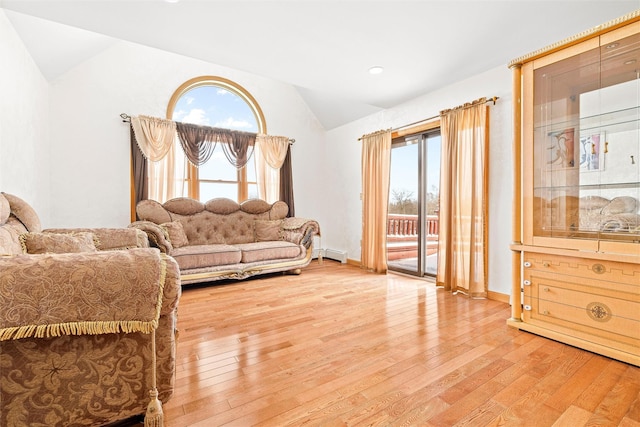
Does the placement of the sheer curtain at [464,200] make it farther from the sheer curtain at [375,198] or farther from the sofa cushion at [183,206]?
the sofa cushion at [183,206]

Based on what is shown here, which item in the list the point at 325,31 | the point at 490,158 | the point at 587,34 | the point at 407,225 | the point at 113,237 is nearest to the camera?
the point at 587,34

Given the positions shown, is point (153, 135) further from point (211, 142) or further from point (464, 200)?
point (464, 200)

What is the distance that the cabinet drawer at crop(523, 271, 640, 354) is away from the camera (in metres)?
1.85

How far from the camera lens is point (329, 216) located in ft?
18.5

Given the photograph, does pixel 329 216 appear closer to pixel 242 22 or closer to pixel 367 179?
pixel 367 179

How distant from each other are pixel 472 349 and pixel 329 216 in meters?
3.85

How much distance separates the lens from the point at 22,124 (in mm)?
2746

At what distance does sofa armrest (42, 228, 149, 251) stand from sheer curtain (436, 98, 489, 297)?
3.22 metres

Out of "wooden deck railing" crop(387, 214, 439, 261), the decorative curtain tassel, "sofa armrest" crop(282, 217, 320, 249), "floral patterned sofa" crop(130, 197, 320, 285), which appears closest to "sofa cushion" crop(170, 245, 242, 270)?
"floral patterned sofa" crop(130, 197, 320, 285)

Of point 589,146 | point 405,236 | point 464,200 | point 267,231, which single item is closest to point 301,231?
point 267,231

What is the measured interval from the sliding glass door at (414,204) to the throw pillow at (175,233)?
2850 millimetres

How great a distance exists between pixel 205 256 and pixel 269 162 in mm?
2008

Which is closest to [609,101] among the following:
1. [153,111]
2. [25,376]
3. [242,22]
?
[242,22]

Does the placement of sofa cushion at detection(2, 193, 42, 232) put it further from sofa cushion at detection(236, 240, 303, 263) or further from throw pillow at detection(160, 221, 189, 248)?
sofa cushion at detection(236, 240, 303, 263)
